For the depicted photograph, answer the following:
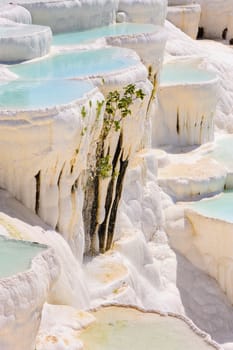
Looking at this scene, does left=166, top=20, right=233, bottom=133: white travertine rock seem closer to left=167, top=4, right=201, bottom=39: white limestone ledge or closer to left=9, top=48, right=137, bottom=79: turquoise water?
left=167, top=4, right=201, bottom=39: white limestone ledge

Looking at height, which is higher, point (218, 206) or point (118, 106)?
point (118, 106)

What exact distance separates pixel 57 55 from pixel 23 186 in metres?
3.91

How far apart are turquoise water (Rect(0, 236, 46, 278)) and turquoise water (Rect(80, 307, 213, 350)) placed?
1304mm

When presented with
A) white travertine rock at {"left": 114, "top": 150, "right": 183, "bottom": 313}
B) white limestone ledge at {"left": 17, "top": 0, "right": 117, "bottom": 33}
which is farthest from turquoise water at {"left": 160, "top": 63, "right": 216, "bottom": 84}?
white travertine rock at {"left": 114, "top": 150, "right": 183, "bottom": 313}

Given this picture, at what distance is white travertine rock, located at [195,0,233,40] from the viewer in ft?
93.0

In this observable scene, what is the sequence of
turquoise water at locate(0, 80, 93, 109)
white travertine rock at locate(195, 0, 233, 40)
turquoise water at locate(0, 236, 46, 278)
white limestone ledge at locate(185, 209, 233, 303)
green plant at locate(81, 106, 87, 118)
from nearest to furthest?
turquoise water at locate(0, 236, 46, 278)
turquoise water at locate(0, 80, 93, 109)
green plant at locate(81, 106, 87, 118)
white limestone ledge at locate(185, 209, 233, 303)
white travertine rock at locate(195, 0, 233, 40)

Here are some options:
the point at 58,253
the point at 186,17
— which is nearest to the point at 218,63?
the point at 186,17

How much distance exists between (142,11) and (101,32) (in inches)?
88.3

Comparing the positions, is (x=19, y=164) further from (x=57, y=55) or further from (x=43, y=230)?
(x=57, y=55)

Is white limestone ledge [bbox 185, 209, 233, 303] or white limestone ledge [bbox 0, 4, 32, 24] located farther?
white limestone ledge [bbox 185, 209, 233, 303]

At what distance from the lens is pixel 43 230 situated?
461 inches

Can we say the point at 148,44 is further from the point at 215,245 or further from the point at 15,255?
the point at 15,255

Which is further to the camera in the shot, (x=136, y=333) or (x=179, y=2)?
(x=179, y=2)

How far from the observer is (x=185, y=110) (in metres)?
20.0
